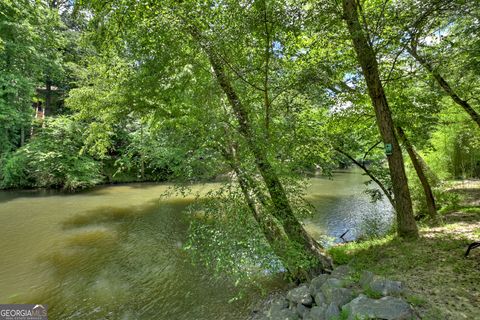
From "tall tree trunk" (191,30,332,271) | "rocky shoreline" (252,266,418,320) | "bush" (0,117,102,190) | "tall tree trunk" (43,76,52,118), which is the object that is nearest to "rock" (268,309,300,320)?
"rocky shoreline" (252,266,418,320)

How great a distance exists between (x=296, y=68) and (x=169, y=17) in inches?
92.0

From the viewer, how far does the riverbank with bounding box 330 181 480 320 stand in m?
2.58

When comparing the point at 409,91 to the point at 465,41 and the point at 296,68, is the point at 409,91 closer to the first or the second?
the point at 465,41

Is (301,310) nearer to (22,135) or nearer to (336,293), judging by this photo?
(336,293)

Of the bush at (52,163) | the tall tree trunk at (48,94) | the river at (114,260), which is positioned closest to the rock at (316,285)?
the river at (114,260)

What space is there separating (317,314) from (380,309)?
31.8 inches

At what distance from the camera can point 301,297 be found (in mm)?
3607

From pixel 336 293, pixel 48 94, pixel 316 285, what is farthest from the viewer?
pixel 48 94

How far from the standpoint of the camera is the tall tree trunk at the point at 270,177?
385 centimetres

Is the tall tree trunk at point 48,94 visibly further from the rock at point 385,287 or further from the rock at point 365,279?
the rock at point 385,287

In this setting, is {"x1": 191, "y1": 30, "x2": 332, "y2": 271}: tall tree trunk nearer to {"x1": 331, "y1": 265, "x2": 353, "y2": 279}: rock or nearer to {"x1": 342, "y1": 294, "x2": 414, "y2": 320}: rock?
{"x1": 331, "y1": 265, "x2": 353, "y2": 279}: rock

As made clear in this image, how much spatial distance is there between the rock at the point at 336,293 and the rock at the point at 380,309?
0.28 metres

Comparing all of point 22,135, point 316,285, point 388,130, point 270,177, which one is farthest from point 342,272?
point 22,135

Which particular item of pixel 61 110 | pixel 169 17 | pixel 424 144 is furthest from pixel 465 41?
pixel 61 110
